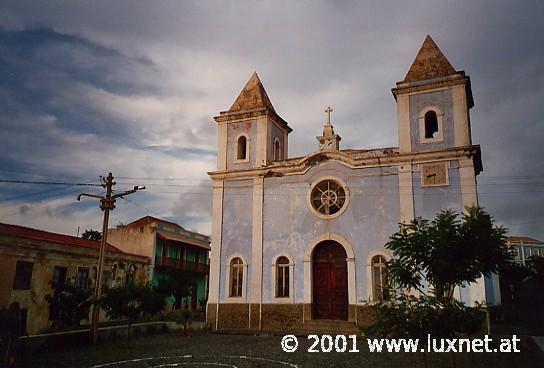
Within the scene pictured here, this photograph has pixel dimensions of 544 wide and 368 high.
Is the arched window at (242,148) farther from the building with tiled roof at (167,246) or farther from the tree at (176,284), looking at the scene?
the building with tiled roof at (167,246)

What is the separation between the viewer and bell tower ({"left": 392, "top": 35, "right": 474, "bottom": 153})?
17.7m

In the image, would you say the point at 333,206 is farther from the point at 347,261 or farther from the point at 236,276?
the point at 236,276

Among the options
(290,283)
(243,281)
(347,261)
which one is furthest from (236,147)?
(347,261)

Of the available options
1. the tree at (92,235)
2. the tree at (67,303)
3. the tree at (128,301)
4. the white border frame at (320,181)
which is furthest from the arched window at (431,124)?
the tree at (92,235)

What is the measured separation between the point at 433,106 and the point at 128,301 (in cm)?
1343

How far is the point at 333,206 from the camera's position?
19.0 metres

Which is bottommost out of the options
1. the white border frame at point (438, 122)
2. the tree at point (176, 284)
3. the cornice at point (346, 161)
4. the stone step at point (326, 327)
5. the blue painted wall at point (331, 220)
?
the stone step at point (326, 327)

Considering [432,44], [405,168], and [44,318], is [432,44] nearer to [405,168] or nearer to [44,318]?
[405,168]

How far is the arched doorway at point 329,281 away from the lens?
59.7 feet

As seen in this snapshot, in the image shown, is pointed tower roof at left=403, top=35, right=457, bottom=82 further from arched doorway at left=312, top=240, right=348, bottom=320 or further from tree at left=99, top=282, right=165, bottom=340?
tree at left=99, top=282, right=165, bottom=340

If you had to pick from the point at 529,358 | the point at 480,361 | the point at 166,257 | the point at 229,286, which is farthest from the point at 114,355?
the point at 166,257

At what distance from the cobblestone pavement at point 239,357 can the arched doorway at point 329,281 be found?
3.31 meters

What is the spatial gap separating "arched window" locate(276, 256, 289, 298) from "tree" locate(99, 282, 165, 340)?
5.82 meters

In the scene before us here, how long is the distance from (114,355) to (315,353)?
5545 millimetres
